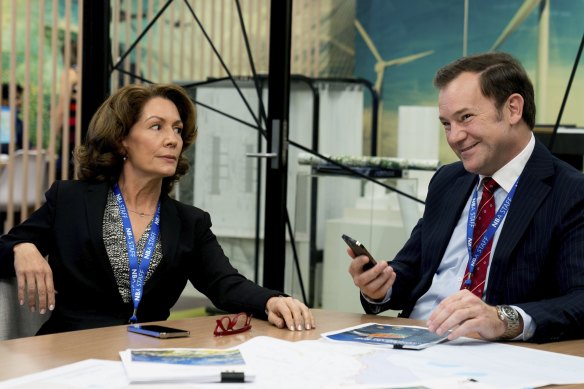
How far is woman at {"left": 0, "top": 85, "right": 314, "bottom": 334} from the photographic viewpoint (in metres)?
2.59

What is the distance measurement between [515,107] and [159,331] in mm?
1121

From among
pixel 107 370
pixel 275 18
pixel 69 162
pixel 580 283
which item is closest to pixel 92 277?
pixel 107 370

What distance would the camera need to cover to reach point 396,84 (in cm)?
481

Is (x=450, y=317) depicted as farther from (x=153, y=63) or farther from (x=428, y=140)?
(x=153, y=63)

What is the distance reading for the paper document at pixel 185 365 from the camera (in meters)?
1.65

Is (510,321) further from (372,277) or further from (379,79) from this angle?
(379,79)

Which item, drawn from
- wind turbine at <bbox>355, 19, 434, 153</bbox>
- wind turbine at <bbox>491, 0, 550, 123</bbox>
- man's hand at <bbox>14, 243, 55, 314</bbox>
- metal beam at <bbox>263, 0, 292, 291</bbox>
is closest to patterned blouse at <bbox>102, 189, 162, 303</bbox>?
man's hand at <bbox>14, 243, 55, 314</bbox>

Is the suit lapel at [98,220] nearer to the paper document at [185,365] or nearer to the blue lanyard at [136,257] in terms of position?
the blue lanyard at [136,257]

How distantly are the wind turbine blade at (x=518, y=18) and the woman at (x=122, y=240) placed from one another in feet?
7.12

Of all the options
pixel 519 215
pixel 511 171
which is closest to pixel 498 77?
pixel 511 171

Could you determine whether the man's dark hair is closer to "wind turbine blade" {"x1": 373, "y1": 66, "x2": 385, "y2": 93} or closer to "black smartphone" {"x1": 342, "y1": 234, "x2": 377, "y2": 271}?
"black smartphone" {"x1": 342, "y1": 234, "x2": 377, "y2": 271}

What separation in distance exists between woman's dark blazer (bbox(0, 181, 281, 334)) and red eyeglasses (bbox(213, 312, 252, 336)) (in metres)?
0.28

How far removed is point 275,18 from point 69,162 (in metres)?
2.23

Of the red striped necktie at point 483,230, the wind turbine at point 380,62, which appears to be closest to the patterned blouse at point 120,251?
the red striped necktie at point 483,230
